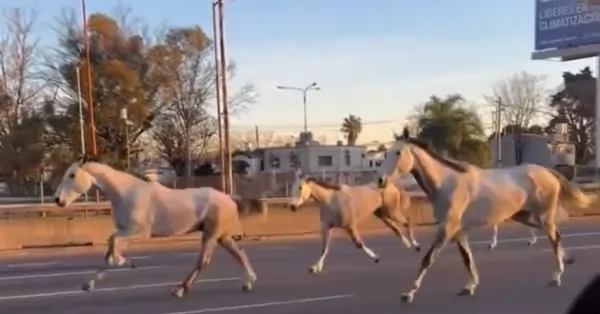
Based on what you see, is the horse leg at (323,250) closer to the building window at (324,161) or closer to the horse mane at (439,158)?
the horse mane at (439,158)

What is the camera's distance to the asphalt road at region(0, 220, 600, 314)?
12.5 metres

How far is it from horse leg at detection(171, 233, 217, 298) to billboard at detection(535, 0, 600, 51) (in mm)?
51266

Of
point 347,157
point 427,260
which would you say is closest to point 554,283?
point 427,260

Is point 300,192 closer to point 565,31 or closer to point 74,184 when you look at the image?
point 74,184

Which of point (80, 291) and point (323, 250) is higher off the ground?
point (323, 250)

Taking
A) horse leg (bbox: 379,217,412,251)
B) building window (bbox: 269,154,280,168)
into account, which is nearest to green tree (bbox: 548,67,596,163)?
building window (bbox: 269,154,280,168)

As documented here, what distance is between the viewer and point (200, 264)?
553 inches

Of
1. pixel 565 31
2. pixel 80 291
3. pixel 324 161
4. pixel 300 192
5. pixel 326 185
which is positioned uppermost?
pixel 565 31

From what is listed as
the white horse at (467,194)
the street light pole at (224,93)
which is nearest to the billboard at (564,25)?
the street light pole at (224,93)

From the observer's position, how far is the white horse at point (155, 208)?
13875 millimetres

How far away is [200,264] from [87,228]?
1364 centimetres

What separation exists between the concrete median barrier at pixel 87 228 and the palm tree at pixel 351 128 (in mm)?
88847

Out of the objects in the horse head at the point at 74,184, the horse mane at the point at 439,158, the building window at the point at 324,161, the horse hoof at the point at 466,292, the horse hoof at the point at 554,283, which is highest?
the horse mane at the point at 439,158

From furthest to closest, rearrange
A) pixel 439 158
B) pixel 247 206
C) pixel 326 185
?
pixel 326 185 → pixel 247 206 → pixel 439 158
